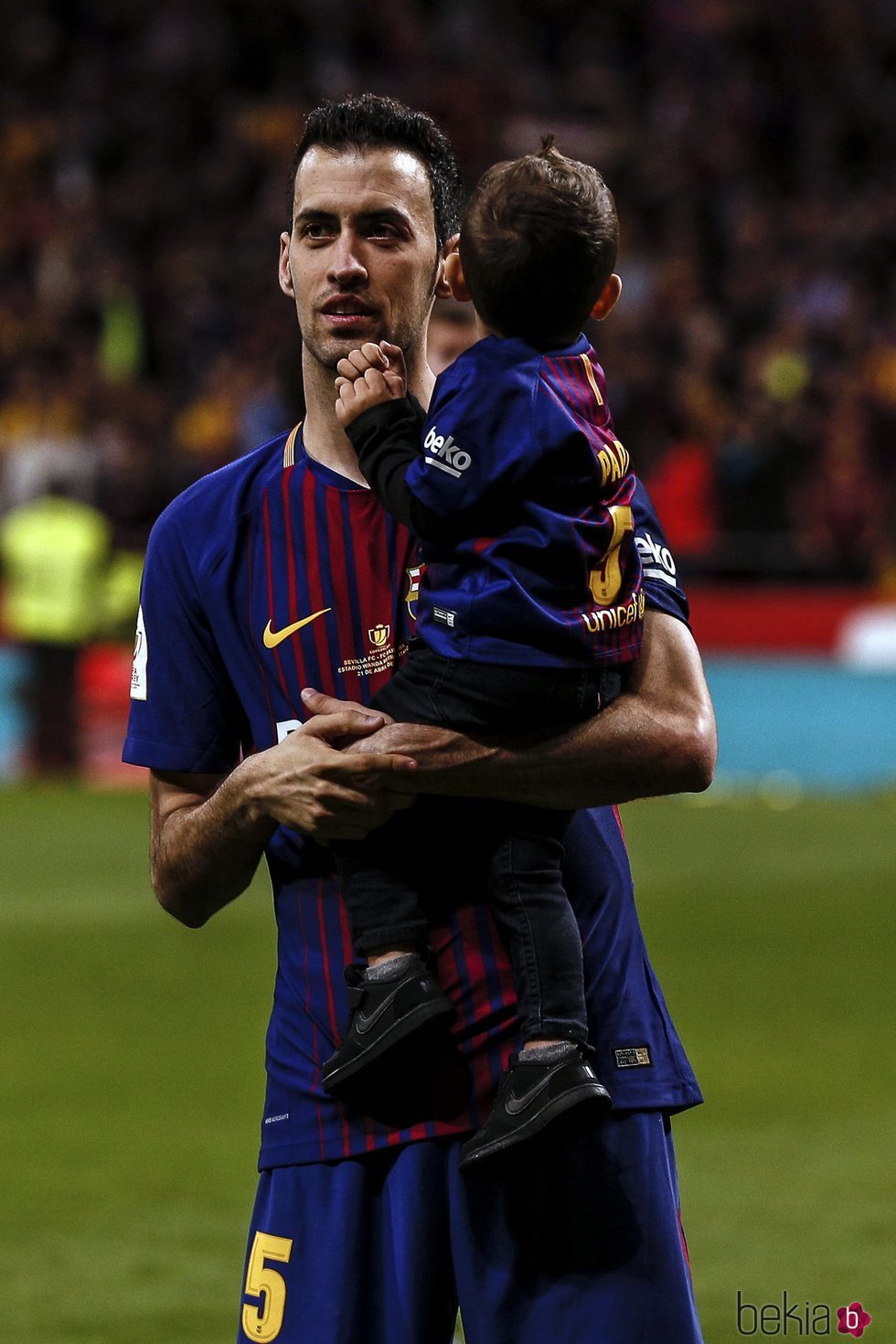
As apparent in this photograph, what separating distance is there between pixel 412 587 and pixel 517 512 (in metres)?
0.28

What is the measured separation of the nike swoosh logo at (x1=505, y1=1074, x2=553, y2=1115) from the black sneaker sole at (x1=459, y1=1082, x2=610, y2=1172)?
0.07 feet

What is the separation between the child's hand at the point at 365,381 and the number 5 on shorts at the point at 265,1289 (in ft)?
3.81

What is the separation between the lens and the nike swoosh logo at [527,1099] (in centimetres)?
280

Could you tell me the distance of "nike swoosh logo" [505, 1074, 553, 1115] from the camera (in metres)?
2.80

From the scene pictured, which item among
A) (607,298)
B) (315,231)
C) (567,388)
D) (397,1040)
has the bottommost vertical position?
(397,1040)

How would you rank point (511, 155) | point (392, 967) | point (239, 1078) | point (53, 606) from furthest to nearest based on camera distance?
point (511, 155)
point (53, 606)
point (239, 1078)
point (392, 967)

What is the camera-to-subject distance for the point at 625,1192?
2.93 meters

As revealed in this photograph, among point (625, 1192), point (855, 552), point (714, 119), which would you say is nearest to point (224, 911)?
point (855, 552)

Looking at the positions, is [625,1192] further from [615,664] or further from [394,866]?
[615,664]

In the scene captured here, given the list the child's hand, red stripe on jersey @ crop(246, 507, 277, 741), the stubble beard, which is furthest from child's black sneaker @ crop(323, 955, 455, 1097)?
the stubble beard

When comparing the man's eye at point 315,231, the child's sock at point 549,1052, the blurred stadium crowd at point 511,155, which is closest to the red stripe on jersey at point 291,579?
the man's eye at point 315,231

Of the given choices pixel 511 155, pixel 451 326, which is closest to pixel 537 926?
pixel 451 326

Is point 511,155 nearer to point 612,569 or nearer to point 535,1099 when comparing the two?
point 612,569

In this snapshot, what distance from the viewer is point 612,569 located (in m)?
2.90
